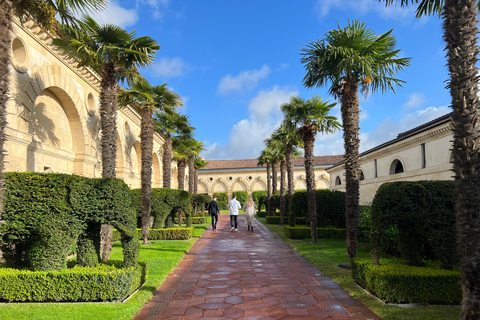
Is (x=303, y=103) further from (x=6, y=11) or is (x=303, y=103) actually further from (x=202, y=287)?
(x=6, y=11)

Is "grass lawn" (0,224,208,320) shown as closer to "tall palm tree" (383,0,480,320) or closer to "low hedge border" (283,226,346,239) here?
"tall palm tree" (383,0,480,320)

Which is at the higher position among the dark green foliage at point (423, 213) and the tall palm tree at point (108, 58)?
the tall palm tree at point (108, 58)

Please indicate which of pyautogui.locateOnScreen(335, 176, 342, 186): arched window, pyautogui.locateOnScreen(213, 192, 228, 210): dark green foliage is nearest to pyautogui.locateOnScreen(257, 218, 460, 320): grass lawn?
pyautogui.locateOnScreen(335, 176, 342, 186): arched window

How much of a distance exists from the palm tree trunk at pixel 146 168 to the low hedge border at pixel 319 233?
6.53 metres

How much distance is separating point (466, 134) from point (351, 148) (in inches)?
223

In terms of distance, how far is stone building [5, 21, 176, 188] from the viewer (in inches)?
461

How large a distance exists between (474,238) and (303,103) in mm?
12103

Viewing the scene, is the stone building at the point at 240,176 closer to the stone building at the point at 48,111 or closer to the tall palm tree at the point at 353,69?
the stone building at the point at 48,111

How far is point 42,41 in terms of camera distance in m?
13.2

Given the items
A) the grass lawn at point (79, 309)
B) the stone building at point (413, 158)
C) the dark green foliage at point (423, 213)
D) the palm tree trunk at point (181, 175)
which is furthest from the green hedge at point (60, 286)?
the palm tree trunk at point (181, 175)

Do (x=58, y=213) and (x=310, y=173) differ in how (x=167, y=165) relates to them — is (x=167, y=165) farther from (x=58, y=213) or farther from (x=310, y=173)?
(x=58, y=213)

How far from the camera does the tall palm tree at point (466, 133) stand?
4.10 m

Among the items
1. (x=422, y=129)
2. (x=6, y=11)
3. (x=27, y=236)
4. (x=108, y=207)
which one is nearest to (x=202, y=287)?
(x=108, y=207)

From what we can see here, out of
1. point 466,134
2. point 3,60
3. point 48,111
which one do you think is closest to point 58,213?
point 3,60
